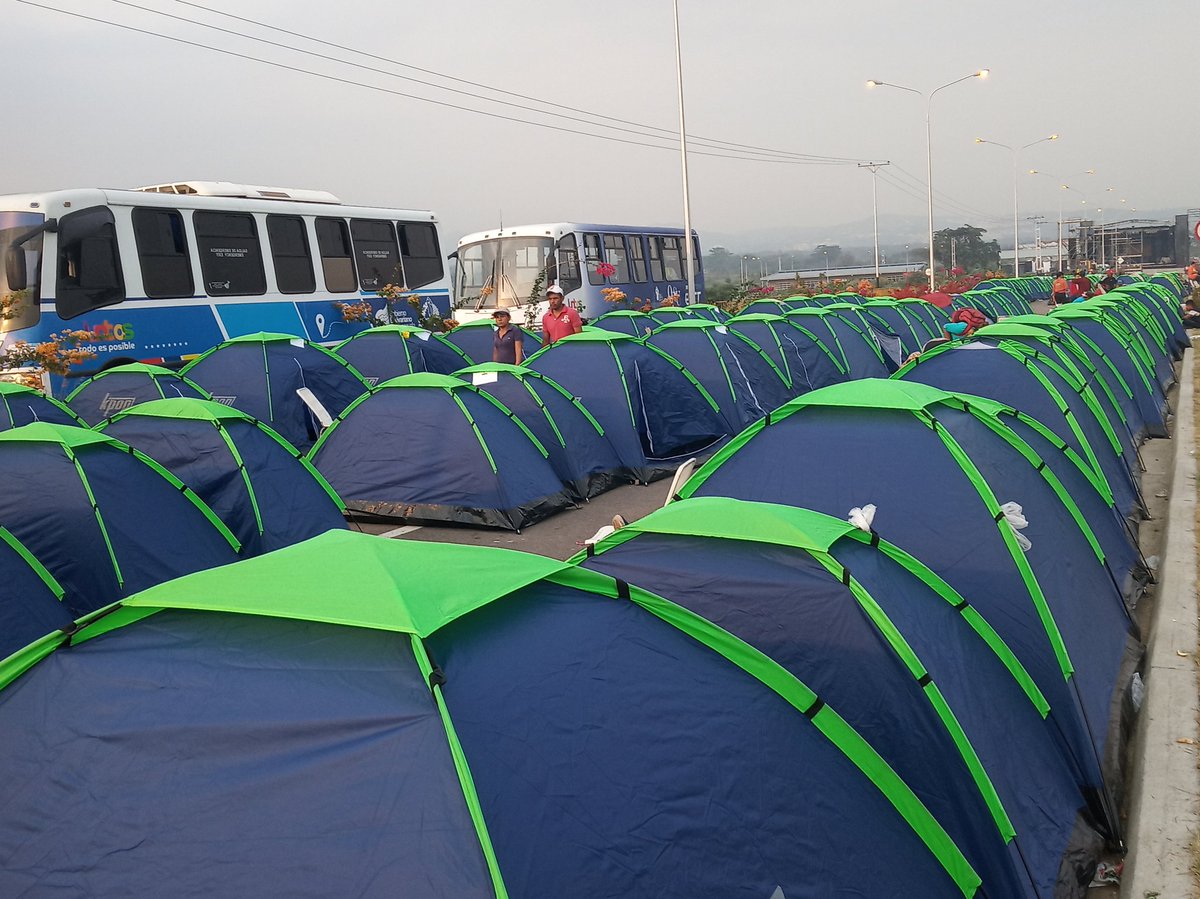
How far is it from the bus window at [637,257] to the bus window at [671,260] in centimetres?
146

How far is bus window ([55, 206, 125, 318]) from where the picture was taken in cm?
1377

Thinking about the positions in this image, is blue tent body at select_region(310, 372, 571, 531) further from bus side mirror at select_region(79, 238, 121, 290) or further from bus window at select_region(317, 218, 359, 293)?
bus window at select_region(317, 218, 359, 293)

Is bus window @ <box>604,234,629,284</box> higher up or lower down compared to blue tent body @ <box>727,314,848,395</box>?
higher up

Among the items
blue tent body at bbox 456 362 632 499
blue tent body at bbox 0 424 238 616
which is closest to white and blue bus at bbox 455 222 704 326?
blue tent body at bbox 456 362 632 499

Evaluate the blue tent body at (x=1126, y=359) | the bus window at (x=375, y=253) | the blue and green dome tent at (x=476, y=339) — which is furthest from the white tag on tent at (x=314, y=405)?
the blue tent body at (x=1126, y=359)

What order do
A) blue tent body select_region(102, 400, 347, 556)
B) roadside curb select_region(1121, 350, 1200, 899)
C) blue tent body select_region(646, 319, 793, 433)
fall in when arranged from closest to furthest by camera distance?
roadside curb select_region(1121, 350, 1200, 899), blue tent body select_region(102, 400, 347, 556), blue tent body select_region(646, 319, 793, 433)

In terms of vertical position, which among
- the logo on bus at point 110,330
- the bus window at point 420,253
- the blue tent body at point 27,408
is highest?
the bus window at point 420,253

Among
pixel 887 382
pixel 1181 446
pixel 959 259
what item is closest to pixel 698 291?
pixel 1181 446

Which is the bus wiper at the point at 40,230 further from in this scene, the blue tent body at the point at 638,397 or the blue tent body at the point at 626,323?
the blue tent body at the point at 626,323

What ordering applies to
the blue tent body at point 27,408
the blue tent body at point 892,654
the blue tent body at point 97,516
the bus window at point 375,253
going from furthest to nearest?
1. the bus window at point 375,253
2. the blue tent body at point 27,408
3. the blue tent body at point 97,516
4. the blue tent body at point 892,654

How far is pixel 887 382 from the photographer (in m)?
6.09

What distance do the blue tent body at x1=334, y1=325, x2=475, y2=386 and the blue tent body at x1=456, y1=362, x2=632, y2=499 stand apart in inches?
146

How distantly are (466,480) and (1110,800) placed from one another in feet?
20.1

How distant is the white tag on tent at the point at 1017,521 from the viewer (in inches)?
200
